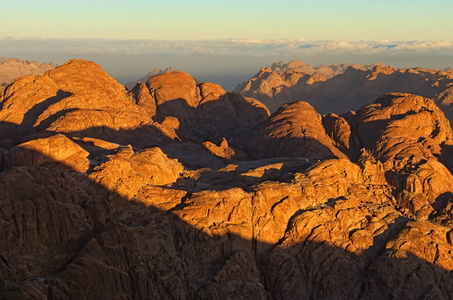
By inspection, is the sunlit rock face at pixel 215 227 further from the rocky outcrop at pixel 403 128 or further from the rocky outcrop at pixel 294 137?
the rocky outcrop at pixel 403 128

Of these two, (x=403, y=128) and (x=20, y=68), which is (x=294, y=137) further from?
(x=20, y=68)

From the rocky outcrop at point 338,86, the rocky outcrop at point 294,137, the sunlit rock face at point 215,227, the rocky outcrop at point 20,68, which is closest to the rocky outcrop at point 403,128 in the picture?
the rocky outcrop at point 294,137

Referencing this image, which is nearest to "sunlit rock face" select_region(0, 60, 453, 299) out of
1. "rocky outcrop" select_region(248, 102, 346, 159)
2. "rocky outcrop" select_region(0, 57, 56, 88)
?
"rocky outcrop" select_region(248, 102, 346, 159)

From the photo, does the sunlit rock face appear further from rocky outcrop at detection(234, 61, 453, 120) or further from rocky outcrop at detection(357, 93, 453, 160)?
rocky outcrop at detection(234, 61, 453, 120)

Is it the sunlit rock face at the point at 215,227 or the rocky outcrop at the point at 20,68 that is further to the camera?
the rocky outcrop at the point at 20,68

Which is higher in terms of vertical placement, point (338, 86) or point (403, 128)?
point (403, 128)

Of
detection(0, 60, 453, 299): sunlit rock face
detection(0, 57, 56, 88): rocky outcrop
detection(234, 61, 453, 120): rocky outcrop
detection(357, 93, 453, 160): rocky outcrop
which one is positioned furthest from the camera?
detection(0, 57, 56, 88): rocky outcrop

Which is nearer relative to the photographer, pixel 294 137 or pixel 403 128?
pixel 294 137

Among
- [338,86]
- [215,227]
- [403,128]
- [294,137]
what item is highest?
[215,227]

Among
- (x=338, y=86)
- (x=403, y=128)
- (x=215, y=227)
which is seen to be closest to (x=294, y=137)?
(x=403, y=128)

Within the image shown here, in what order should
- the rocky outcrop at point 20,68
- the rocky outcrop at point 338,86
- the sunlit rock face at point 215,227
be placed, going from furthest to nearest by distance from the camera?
the rocky outcrop at point 20,68 < the rocky outcrop at point 338,86 < the sunlit rock face at point 215,227

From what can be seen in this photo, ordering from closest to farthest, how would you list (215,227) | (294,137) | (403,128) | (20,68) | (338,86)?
(215,227) → (294,137) → (403,128) → (338,86) → (20,68)
